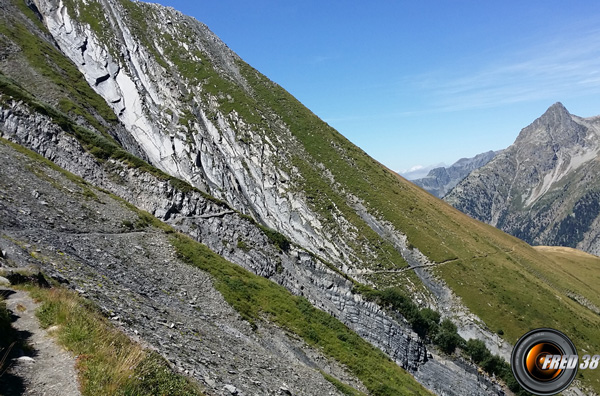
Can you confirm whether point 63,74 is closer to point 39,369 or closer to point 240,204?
point 240,204

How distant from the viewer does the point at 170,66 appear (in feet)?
307

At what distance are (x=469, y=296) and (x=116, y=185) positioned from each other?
2570 inches

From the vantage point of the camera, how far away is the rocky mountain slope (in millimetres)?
35156

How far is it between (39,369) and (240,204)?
61.0 m

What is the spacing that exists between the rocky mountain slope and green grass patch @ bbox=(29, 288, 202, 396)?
3.78 meters

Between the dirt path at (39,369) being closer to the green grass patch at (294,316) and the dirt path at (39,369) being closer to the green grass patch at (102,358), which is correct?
the green grass patch at (102,358)

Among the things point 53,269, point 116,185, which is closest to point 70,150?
point 116,185

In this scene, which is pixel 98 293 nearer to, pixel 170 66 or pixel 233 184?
pixel 233 184

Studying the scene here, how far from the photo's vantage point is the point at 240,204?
70.4 m

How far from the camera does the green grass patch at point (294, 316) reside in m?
33.2

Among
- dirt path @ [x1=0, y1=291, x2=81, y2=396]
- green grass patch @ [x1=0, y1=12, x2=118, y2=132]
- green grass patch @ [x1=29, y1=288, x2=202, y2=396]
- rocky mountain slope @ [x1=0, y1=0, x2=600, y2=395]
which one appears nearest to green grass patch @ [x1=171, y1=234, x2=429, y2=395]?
rocky mountain slope @ [x1=0, y1=0, x2=600, y2=395]

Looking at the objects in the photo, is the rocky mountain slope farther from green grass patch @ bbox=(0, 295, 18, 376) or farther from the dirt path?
green grass patch @ bbox=(0, 295, 18, 376)

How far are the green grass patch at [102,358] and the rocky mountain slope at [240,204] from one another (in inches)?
149

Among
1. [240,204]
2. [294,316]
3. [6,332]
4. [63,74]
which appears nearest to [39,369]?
[6,332]
